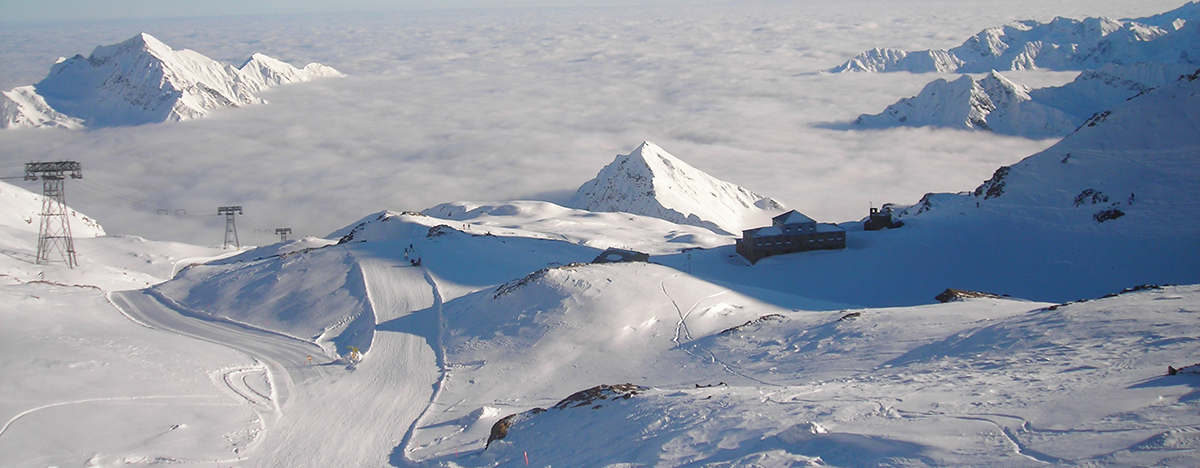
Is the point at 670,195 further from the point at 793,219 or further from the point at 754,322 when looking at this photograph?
the point at 754,322

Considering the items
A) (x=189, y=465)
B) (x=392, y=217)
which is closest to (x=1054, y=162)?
(x=392, y=217)

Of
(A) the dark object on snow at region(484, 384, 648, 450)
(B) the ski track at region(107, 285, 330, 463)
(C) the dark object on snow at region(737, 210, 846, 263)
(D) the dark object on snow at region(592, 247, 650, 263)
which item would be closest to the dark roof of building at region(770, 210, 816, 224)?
(C) the dark object on snow at region(737, 210, 846, 263)

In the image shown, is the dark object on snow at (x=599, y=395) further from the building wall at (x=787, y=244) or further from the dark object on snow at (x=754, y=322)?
the building wall at (x=787, y=244)

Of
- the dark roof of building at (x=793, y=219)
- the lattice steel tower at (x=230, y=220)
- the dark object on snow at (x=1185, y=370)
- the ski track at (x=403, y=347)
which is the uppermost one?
the dark object on snow at (x=1185, y=370)

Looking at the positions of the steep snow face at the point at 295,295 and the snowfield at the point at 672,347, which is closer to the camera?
the snowfield at the point at 672,347

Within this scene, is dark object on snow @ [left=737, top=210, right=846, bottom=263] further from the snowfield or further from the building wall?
the snowfield

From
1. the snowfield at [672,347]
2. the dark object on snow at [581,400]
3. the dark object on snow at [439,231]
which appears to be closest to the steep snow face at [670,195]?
the snowfield at [672,347]

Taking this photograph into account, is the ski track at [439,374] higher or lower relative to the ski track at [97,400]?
higher
